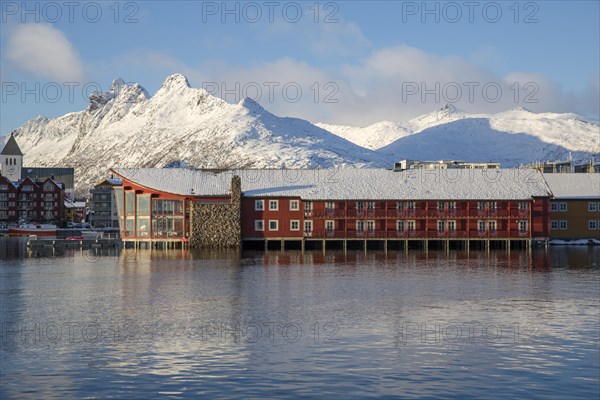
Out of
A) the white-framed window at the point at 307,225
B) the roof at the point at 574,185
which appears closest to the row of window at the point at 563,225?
the roof at the point at 574,185

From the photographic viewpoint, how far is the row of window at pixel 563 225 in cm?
10525

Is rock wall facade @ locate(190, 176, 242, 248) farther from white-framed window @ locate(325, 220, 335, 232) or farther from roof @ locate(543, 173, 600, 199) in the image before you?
roof @ locate(543, 173, 600, 199)

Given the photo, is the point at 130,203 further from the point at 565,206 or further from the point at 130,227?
the point at 565,206

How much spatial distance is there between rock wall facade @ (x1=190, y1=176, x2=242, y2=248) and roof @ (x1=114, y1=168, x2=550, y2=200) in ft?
5.44

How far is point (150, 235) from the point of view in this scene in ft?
314

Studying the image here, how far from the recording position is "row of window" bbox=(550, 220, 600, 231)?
345 ft

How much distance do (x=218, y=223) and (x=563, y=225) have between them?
4538 cm

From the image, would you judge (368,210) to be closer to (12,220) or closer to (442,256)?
(442,256)

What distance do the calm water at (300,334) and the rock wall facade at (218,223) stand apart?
29.8 metres

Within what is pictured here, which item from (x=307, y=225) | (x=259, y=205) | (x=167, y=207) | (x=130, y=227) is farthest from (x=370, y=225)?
(x=130, y=227)

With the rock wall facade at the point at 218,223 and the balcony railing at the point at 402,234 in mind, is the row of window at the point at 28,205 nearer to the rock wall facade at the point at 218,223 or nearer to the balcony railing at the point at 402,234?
the rock wall facade at the point at 218,223

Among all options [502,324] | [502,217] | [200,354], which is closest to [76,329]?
[200,354]

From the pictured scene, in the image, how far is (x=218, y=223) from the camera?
94625 mm

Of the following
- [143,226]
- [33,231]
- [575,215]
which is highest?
[575,215]
